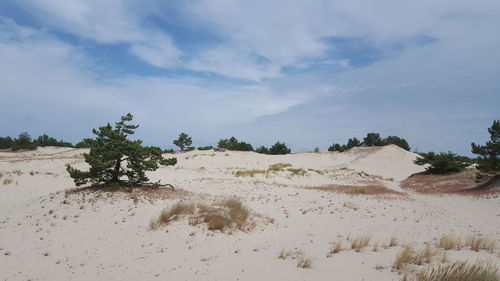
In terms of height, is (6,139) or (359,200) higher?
(6,139)

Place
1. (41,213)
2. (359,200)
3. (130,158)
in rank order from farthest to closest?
(359,200) < (130,158) < (41,213)

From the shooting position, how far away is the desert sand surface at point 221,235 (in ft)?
24.5

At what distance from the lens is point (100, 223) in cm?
1148

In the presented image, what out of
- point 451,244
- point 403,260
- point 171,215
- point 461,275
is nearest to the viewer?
point 461,275

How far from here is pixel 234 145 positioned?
6894 centimetres

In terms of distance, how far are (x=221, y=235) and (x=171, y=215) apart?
89.3 inches

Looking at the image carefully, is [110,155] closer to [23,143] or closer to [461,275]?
[461,275]

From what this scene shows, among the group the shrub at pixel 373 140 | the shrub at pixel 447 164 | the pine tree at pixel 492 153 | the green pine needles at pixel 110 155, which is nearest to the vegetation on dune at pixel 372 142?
the shrub at pixel 373 140

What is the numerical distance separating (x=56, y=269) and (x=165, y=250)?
2549 mm

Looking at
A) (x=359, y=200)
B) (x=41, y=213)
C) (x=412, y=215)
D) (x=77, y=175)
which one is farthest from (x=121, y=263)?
(x=359, y=200)

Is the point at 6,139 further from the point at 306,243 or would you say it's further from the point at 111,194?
the point at 306,243

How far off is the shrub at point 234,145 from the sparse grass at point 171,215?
177ft

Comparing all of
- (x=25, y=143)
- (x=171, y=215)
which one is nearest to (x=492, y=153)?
(x=171, y=215)

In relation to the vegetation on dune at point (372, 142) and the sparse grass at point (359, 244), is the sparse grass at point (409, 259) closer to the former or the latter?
the sparse grass at point (359, 244)
